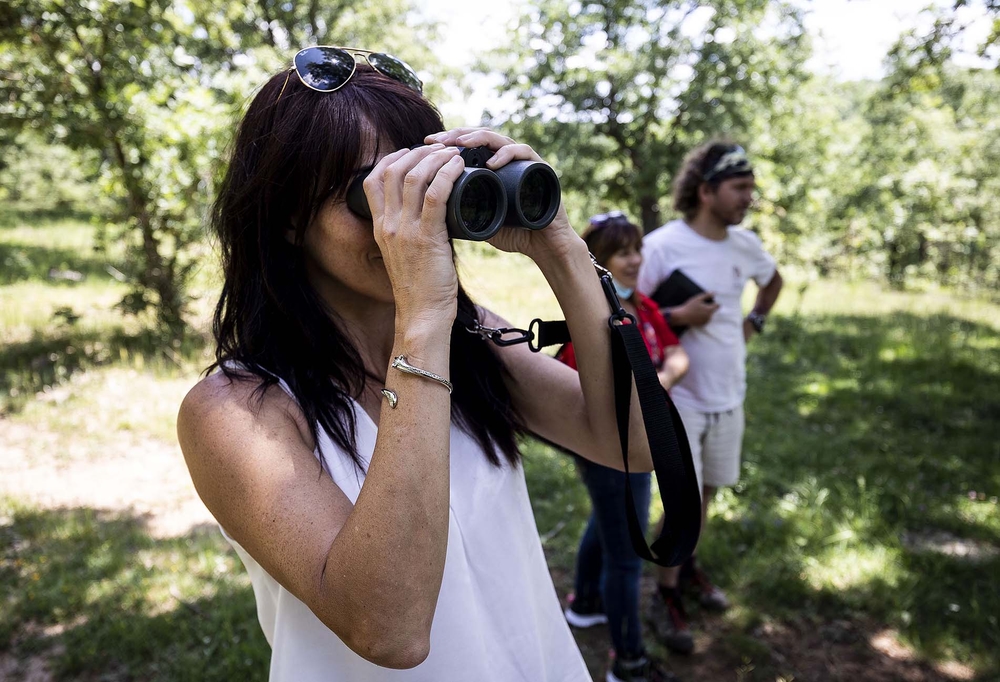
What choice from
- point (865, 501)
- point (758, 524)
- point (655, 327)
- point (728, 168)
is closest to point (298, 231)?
point (655, 327)

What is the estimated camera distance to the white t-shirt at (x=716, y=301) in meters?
3.05

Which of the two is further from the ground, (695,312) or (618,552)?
(695,312)

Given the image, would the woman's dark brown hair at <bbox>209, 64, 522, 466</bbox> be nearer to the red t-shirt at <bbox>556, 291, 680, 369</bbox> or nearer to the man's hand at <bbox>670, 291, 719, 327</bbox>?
the red t-shirt at <bbox>556, 291, 680, 369</bbox>

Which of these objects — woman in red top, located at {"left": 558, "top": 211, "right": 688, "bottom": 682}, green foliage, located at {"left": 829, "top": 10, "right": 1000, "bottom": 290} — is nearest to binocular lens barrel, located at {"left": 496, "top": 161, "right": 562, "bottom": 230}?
woman in red top, located at {"left": 558, "top": 211, "right": 688, "bottom": 682}

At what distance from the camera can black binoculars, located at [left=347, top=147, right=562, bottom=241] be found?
1052mm

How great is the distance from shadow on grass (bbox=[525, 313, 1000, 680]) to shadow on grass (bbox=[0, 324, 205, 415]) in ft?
12.9

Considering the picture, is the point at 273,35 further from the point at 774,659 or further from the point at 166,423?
the point at 774,659

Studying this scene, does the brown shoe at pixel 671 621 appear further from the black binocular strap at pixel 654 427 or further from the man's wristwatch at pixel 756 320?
the black binocular strap at pixel 654 427

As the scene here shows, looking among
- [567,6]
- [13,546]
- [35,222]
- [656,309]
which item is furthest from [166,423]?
[35,222]

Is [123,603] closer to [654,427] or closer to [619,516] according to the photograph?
[619,516]

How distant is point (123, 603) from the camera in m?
3.05

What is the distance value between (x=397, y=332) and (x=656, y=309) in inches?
81.2

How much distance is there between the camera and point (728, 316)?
10.2 feet

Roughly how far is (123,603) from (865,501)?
12.4 feet
